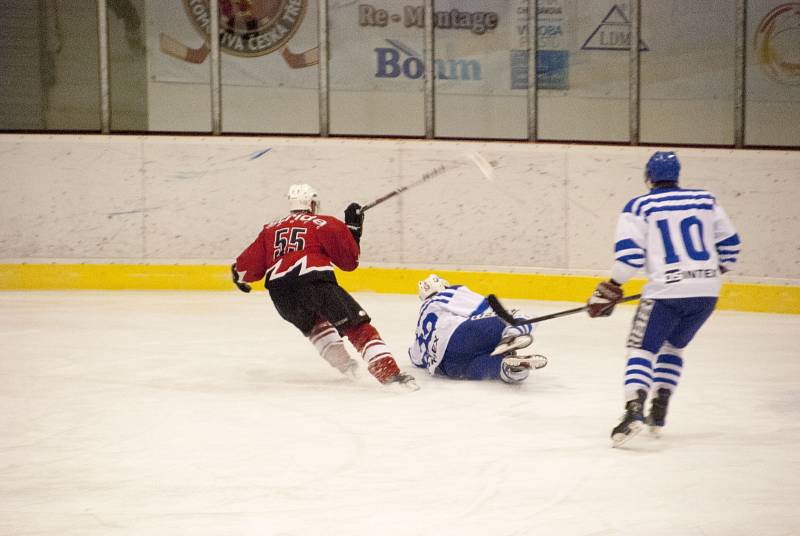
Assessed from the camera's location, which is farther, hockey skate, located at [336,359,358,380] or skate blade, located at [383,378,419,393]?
hockey skate, located at [336,359,358,380]

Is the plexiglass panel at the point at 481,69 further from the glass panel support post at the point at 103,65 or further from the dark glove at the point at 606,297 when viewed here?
the dark glove at the point at 606,297

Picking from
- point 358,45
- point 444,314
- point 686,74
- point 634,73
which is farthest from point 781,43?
point 444,314

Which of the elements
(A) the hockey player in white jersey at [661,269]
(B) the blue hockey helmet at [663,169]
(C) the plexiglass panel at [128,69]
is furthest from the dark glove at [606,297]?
(C) the plexiglass panel at [128,69]

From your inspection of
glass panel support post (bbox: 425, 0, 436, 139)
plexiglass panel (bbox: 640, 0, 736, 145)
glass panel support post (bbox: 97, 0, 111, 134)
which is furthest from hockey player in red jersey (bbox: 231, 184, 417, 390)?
plexiglass panel (bbox: 640, 0, 736, 145)

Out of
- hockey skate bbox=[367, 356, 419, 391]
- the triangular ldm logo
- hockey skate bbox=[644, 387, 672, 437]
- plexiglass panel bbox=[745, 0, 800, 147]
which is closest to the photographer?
hockey skate bbox=[644, 387, 672, 437]

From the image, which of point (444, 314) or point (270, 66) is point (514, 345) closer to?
point (444, 314)

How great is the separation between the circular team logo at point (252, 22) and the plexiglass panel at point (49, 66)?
2.81 ft

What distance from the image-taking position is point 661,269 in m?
4.34

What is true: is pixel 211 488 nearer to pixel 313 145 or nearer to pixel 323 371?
pixel 323 371

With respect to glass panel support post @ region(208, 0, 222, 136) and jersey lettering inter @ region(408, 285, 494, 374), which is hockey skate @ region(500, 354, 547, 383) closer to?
jersey lettering inter @ region(408, 285, 494, 374)

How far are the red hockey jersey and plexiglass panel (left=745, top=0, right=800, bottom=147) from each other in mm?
4535

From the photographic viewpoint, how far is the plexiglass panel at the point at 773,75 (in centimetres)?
905

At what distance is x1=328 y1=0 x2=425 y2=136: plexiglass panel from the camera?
31.2ft

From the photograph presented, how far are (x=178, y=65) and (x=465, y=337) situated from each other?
16.5 feet
